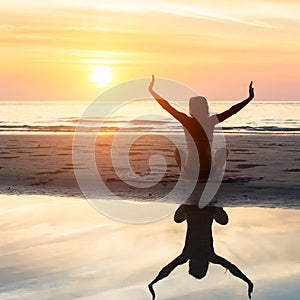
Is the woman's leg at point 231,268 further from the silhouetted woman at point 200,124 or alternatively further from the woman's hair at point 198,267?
the silhouetted woman at point 200,124

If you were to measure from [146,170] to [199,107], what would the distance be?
465 cm

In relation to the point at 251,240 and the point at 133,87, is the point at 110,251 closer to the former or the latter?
the point at 251,240

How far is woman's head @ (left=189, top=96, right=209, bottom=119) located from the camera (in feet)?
37.9

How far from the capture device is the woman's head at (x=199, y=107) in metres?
11.6

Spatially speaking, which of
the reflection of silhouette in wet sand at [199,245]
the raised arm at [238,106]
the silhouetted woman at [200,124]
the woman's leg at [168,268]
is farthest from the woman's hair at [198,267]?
the raised arm at [238,106]

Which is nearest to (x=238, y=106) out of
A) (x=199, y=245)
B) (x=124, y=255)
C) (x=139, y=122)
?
(x=199, y=245)

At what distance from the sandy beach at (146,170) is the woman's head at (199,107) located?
1.47 meters

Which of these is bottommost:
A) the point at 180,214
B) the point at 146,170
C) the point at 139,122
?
the point at 139,122

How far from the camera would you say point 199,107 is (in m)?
11.6

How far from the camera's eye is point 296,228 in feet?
28.7

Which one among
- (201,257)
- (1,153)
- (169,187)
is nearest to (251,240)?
(201,257)

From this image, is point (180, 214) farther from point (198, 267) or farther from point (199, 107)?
point (198, 267)

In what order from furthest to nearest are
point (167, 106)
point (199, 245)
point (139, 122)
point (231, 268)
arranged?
point (139, 122)
point (167, 106)
point (199, 245)
point (231, 268)

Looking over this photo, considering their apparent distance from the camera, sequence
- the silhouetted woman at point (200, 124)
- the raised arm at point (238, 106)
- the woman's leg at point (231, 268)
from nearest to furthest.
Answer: the woman's leg at point (231, 268) < the raised arm at point (238, 106) < the silhouetted woman at point (200, 124)
